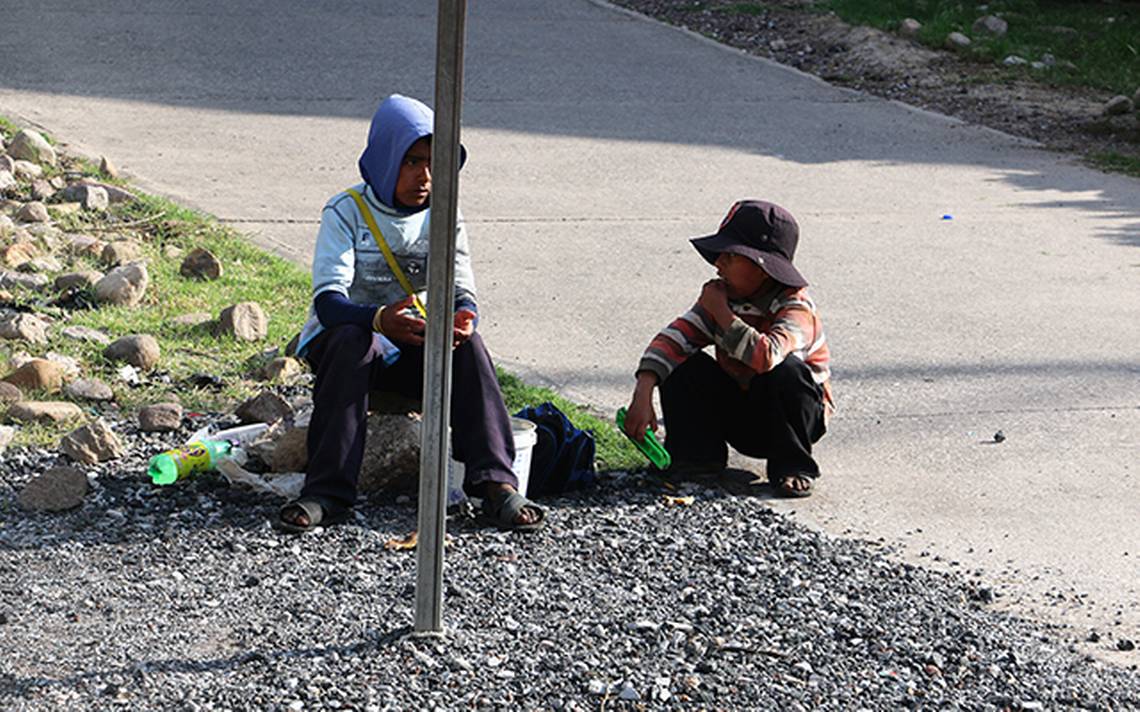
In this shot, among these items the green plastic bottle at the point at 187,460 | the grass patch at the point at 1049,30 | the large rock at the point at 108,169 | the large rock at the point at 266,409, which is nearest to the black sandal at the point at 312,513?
the green plastic bottle at the point at 187,460

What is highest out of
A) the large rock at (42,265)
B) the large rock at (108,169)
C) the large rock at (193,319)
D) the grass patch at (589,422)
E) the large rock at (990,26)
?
the large rock at (990,26)

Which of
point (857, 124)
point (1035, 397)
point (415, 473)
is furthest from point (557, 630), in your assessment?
point (857, 124)

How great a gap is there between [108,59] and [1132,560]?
9.17m

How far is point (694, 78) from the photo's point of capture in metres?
12.5

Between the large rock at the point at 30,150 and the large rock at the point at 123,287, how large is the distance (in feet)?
7.37

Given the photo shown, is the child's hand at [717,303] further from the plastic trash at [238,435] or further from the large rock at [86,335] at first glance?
the large rock at [86,335]

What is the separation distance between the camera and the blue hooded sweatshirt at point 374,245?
453 cm

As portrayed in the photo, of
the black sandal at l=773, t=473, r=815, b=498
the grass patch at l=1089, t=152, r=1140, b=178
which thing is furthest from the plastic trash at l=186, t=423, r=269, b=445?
the grass patch at l=1089, t=152, r=1140, b=178

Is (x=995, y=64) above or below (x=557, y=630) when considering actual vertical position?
above

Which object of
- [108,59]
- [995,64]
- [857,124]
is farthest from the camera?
[995,64]

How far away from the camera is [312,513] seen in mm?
4391

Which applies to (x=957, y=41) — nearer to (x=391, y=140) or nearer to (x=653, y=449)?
(x=653, y=449)

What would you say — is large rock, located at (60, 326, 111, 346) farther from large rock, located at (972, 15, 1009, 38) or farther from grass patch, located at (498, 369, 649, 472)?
large rock, located at (972, 15, 1009, 38)

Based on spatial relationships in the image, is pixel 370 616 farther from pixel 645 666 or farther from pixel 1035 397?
pixel 1035 397
